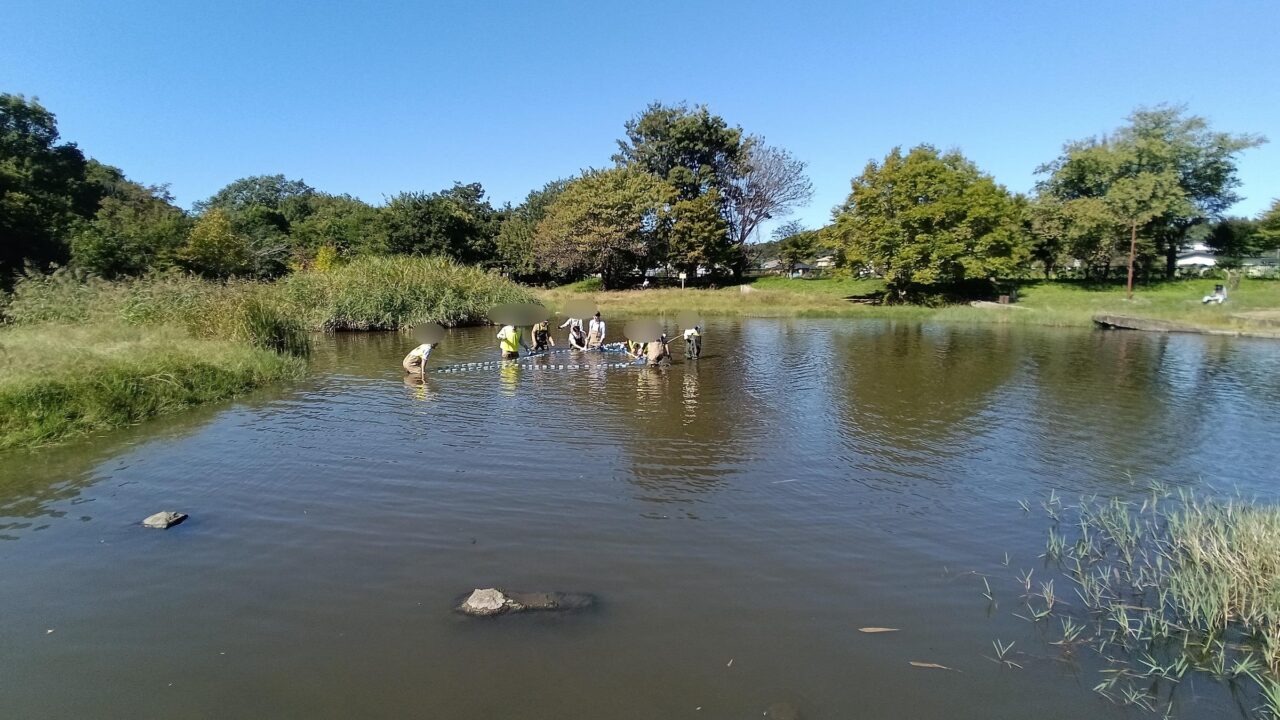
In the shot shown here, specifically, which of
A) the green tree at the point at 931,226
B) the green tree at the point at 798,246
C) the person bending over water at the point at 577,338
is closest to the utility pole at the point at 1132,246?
the green tree at the point at 931,226

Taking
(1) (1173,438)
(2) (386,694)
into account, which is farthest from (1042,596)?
(1) (1173,438)

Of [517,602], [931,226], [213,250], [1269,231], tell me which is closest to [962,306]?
[931,226]

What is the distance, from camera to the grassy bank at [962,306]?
36.6 meters

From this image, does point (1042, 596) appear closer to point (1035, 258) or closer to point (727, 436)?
point (727, 436)

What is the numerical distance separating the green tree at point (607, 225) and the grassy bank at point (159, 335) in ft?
74.6

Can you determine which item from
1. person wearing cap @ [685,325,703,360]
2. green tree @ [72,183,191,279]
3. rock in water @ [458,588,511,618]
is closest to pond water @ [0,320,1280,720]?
rock in water @ [458,588,511,618]

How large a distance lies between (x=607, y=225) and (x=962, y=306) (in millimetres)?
28405

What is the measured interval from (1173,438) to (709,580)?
35.7 ft

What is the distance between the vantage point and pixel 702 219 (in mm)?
60500

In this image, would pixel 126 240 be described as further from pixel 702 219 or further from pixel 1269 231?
pixel 1269 231

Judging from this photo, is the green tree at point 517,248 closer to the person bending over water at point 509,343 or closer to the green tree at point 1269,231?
the person bending over water at point 509,343

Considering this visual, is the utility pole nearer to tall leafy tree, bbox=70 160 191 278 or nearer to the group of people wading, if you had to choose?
the group of people wading

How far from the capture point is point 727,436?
12.6m

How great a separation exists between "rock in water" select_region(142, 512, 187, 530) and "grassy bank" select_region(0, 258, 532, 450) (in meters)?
4.88
